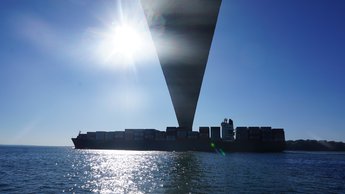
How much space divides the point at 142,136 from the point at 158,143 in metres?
6.49

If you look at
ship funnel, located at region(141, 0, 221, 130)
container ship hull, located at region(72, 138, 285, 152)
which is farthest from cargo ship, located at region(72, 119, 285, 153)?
ship funnel, located at region(141, 0, 221, 130)

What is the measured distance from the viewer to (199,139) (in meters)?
112

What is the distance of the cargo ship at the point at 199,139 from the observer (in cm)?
10844

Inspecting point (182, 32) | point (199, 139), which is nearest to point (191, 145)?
point (199, 139)

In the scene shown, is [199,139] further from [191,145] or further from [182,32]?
[182,32]

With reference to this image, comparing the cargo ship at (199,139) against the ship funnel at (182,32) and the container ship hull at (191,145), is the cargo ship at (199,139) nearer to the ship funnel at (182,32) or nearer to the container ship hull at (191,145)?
the container ship hull at (191,145)

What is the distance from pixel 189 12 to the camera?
11.5m

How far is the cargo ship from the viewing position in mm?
108438

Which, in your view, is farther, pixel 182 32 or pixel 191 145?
pixel 191 145

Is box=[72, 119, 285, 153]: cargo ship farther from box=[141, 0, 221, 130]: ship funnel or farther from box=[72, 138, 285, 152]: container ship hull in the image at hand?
box=[141, 0, 221, 130]: ship funnel

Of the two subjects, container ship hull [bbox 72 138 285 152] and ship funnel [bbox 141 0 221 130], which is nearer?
ship funnel [bbox 141 0 221 130]

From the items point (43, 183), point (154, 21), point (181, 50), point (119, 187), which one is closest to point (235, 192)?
point (119, 187)

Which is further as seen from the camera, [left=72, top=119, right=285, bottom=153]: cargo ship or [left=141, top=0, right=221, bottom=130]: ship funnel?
[left=72, top=119, right=285, bottom=153]: cargo ship

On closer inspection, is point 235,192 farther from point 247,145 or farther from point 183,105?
point 247,145
